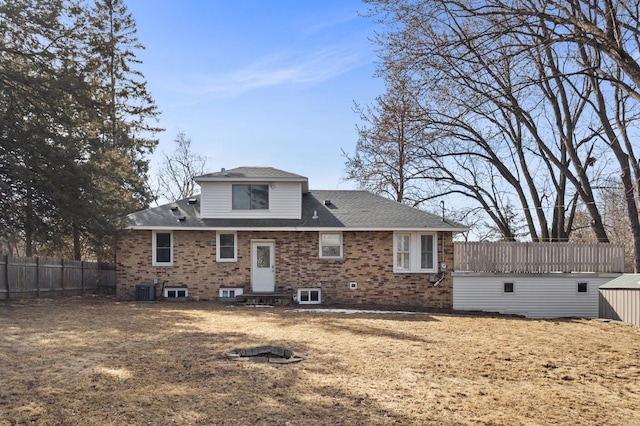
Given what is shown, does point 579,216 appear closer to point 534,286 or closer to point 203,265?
point 534,286

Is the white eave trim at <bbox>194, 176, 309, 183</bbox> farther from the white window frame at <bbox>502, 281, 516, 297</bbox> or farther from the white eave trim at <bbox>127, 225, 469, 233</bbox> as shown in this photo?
the white window frame at <bbox>502, 281, 516, 297</bbox>

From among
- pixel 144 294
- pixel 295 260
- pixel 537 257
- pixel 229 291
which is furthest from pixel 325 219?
pixel 537 257

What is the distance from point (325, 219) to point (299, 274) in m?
2.32

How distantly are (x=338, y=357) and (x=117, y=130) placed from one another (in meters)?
22.1

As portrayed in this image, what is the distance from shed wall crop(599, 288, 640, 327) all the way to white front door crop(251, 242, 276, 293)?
461 inches

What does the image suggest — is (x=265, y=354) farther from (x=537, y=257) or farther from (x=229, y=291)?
(x=537, y=257)

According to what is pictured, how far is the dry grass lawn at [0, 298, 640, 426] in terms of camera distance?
515 centimetres

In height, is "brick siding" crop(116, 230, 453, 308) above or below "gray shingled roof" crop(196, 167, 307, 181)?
below

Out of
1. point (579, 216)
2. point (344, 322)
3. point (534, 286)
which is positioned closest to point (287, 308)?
point (344, 322)

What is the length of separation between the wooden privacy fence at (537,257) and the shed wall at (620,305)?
1876 millimetres

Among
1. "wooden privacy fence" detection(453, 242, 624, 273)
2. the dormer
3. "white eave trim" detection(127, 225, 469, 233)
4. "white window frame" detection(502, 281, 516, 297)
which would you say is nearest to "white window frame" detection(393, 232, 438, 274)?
"white eave trim" detection(127, 225, 469, 233)

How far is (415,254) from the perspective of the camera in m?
17.3

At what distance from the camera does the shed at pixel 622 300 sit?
561 inches

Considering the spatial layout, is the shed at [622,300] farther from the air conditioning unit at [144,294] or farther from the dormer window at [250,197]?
the air conditioning unit at [144,294]
